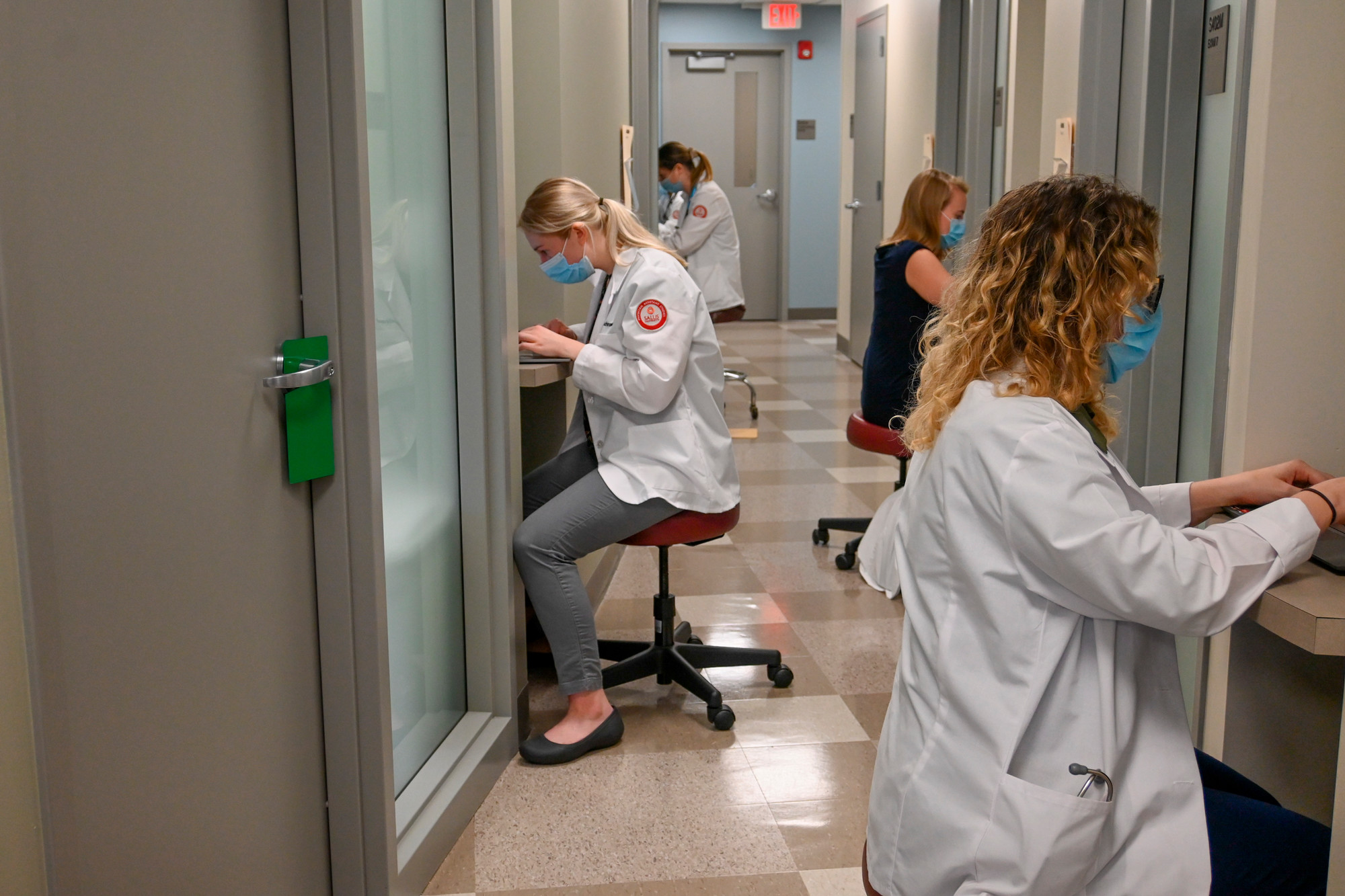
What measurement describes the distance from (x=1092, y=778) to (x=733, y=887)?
0.96 metres

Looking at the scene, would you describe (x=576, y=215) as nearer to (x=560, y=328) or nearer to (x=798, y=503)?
(x=560, y=328)

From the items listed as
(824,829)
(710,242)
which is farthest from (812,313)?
(824,829)

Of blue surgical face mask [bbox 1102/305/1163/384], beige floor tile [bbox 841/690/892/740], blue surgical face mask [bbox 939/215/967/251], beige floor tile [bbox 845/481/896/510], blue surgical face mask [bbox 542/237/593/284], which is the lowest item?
beige floor tile [bbox 841/690/892/740]

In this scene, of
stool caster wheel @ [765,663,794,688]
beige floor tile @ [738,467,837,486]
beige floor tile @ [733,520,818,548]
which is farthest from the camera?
beige floor tile @ [738,467,837,486]

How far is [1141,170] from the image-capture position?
242cm

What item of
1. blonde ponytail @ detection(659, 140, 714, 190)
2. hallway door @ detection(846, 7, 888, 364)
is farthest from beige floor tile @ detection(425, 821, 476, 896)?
hallway door @ detection(846, 7, 888, 364)

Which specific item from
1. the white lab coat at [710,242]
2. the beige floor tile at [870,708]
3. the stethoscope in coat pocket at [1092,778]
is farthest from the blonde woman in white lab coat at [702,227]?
the stethoscope in coat pocket at [1092,778]

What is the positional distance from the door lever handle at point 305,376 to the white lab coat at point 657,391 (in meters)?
0.95

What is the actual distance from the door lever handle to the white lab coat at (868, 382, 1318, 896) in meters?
0.84

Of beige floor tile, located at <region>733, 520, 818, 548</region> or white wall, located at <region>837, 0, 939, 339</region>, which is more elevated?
white wall, located at <region>837, 0, 939, 339</region>

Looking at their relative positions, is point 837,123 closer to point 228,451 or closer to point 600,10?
point 600,10

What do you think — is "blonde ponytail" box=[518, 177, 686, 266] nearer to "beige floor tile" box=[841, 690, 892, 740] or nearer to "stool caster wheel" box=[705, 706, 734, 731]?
"stool caster wheel" box=[705, 706, 734, 731]

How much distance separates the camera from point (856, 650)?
316 centimetres

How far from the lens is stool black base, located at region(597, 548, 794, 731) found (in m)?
2.78
